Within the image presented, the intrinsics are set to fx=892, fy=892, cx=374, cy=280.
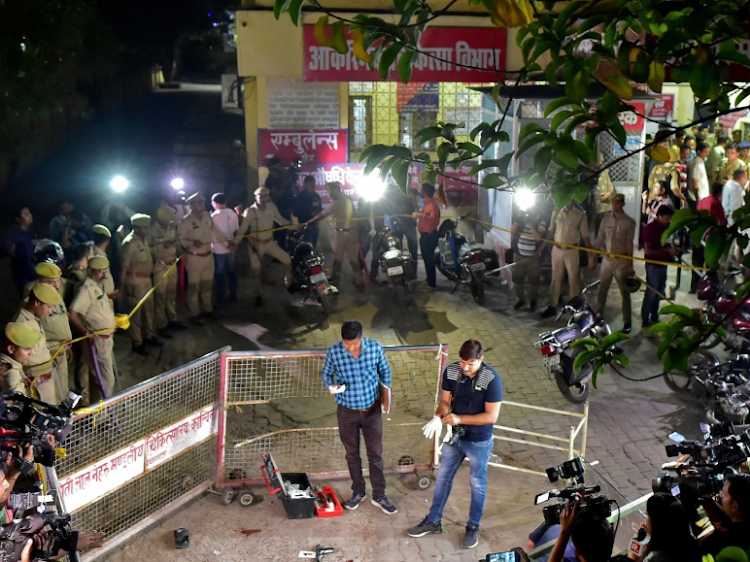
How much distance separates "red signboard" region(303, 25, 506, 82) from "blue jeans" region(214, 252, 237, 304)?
13.4 feet

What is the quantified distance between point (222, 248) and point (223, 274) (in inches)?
19.0

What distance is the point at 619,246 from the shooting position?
1225 centimetres

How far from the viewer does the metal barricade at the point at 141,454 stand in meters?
6.88

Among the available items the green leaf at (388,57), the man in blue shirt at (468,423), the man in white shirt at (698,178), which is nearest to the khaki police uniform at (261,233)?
the man in blue shirt at (468,423)

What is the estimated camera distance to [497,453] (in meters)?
8.93

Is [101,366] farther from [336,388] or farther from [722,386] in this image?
[722,386]

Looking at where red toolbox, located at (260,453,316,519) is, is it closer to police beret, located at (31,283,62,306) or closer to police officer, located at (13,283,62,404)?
police officer, located at (13,283,62,404)

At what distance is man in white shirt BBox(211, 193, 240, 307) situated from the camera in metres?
13.1

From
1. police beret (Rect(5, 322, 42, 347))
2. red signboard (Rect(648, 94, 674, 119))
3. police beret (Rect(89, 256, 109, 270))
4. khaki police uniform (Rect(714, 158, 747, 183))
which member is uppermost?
red signboard (Rect(648, 94, 674, 119))

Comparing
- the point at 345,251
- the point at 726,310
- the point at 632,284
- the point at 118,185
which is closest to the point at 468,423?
the point at 726,310

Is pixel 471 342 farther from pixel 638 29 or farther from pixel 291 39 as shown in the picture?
pixel 291 39

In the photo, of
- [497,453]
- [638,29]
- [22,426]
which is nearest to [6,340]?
[22,426]

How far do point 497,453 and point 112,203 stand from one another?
740 cm

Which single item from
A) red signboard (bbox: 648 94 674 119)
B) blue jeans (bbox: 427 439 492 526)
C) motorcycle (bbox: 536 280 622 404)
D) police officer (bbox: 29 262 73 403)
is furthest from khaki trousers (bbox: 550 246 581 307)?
red signboard (bbox: 648 94 674 119)
